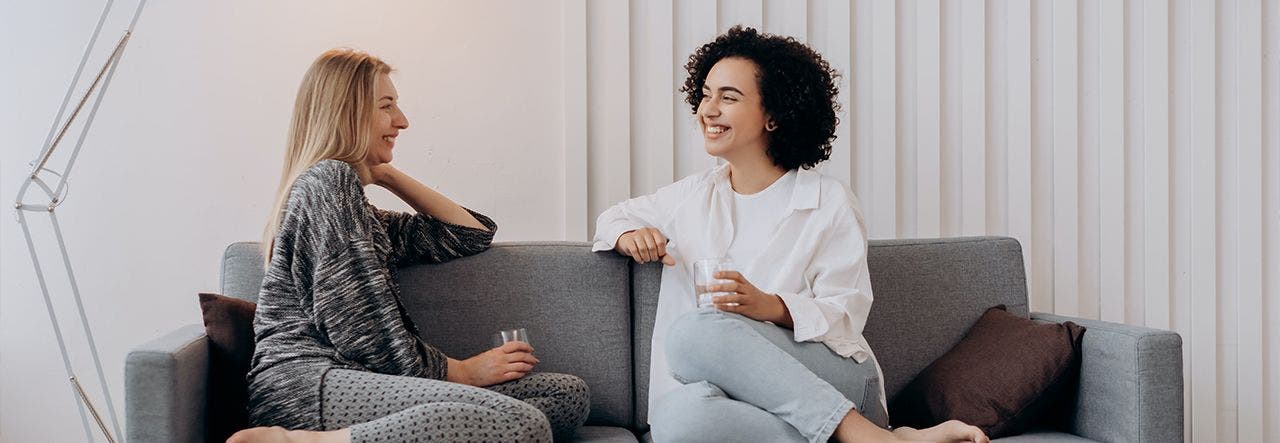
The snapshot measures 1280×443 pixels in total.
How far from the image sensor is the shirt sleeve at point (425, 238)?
2262mm

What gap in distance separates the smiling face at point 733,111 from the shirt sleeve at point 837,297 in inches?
10.5

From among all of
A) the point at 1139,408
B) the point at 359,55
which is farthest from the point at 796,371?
the point at 359,55

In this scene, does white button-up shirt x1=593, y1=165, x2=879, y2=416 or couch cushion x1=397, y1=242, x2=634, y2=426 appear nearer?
white button-up shirt x1=593, y1=165, x2=879, y2=416

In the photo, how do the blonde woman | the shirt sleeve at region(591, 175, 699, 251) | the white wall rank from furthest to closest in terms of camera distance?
the white wall < the shirt sleeve at region(591, 175, 699, 251) < the blonde woman

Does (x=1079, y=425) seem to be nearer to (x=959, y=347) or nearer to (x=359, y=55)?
(x=959, y=347)

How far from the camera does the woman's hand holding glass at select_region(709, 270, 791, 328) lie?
196 centimetres

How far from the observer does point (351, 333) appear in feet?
6.23

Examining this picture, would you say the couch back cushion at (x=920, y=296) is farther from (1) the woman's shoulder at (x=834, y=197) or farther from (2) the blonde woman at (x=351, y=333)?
(2) the blonde woman at (x=351, y=333)

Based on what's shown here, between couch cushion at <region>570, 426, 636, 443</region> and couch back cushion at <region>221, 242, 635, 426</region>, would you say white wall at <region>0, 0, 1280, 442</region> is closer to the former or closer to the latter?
couch back cushion at <region>221, 242, 635, 426</region>

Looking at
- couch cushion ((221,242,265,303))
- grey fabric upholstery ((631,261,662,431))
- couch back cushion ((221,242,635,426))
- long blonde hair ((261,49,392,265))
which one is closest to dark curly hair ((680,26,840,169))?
grey fabric upholstery ((631,261,662,431))

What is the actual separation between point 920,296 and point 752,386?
2.29 ft

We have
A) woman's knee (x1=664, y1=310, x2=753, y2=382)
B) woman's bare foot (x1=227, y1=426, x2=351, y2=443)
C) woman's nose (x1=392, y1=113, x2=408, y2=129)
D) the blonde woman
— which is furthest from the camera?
woman's nose (x1=392, y1=113, x2=408, y2=129)

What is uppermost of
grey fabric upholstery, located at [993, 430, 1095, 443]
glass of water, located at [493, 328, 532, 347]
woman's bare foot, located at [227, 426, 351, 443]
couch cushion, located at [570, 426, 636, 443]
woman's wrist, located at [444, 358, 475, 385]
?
glass of water, located at [493, 328, 532, 347]

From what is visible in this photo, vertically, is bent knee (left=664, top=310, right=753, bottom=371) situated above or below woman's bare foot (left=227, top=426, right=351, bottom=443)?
above
